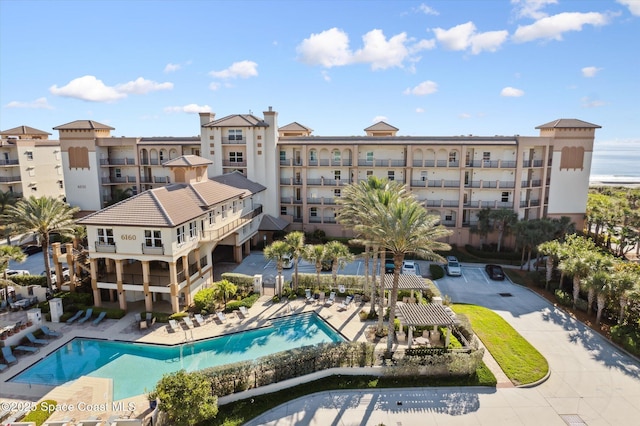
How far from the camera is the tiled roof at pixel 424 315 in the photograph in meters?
23.0

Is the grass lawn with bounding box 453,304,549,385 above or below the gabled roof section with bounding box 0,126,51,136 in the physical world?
below

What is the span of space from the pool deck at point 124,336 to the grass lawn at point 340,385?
2777 millimetres

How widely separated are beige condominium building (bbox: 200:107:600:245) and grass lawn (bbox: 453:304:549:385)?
1931cm

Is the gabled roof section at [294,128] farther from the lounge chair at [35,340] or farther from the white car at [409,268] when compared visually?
the lounge chair at [35,340]

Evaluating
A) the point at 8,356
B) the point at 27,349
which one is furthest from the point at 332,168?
the point at 8,356

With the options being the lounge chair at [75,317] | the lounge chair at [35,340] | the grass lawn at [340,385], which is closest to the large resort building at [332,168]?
the lounge chair at [75,317]

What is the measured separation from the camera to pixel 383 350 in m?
23.2

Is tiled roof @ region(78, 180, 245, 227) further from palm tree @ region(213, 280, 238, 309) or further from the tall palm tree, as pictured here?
the tall palm tree

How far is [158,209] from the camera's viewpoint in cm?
2848

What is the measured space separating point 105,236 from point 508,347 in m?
27.8

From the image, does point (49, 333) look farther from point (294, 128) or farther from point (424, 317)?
point (294, 128)

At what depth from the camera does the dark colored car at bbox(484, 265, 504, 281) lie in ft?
121

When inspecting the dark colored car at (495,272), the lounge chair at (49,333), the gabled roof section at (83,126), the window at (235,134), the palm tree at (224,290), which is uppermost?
the gabled roof section at (83,126)

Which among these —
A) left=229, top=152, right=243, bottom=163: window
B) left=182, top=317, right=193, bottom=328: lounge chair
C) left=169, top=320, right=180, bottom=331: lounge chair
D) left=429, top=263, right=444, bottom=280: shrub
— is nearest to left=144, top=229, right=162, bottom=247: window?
left=169, top=320, right=180, bottom=331: lounge chair
